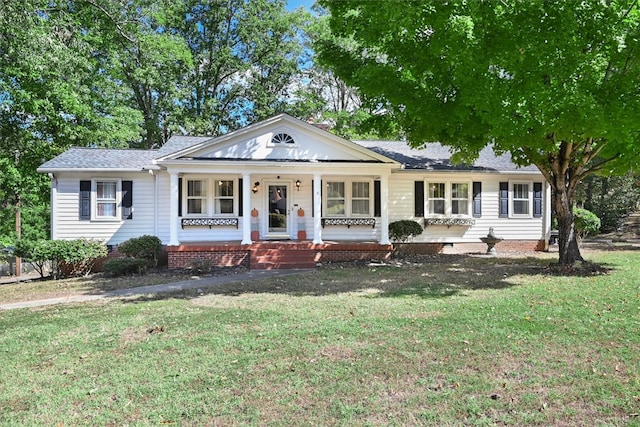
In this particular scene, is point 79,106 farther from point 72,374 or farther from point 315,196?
point 72,374

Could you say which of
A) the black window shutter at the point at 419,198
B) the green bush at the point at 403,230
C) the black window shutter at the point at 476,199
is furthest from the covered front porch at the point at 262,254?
the black window shutter at the point at 476,199

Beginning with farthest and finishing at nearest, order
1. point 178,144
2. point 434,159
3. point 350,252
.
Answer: point 178,144 < point 434,159 < point 350,252

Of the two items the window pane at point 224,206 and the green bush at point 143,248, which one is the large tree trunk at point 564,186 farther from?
the green bush at point 143,248

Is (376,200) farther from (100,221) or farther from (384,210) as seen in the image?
(100,221)

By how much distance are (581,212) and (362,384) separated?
16286mm

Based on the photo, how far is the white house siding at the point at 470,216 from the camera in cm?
1573

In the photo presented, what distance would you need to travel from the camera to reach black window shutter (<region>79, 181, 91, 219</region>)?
1432 cm

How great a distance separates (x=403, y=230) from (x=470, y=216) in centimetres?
289

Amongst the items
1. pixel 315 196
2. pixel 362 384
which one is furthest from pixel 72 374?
pixel 315 196

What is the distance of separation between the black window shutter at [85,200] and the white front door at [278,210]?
20.2 feet

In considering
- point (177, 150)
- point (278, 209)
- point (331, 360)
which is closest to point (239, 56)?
point (177, 150)

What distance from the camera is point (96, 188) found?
1445 cm

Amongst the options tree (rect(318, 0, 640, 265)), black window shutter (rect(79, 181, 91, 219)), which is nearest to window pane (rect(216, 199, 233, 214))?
black window shutter (rect(79, 181, 91, 219))

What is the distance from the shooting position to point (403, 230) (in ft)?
49.3
